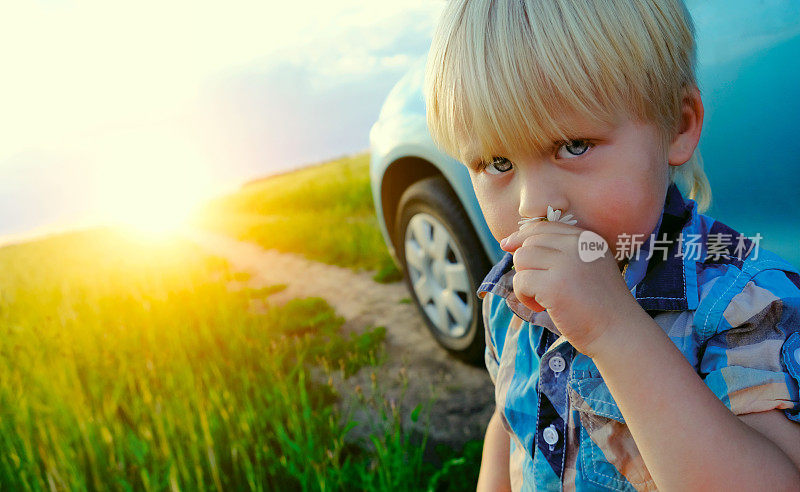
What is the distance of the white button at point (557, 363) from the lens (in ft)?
3.74

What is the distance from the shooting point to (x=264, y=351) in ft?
9.42

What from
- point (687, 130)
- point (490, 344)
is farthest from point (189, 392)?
point (687, 130)

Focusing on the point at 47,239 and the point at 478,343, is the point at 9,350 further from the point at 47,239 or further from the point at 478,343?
the point at 47,239

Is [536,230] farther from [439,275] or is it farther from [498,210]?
[439,275]

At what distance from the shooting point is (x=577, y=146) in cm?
99

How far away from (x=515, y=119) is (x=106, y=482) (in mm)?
1899

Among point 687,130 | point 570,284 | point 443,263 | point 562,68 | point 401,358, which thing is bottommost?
point 401,358

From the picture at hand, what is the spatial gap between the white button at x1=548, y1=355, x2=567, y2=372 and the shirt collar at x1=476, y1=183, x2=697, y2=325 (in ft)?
0.27

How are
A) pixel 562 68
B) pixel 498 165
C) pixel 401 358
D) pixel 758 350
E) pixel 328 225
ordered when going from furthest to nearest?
pixel 328 225 → pixel 401 358 → pixel 498 165 → pixel 562 68 → pixel 758 350

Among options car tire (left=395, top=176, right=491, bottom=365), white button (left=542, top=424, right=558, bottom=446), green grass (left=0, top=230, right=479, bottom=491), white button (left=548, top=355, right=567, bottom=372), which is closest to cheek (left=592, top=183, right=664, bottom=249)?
white button (left=548, top=355, right=567, bottom=372)

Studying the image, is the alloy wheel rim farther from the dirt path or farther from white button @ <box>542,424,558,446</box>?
white button @ <box>542,424,558,446</box>

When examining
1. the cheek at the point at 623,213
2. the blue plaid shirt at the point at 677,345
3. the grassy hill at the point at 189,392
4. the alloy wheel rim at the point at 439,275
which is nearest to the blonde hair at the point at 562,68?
the cheek at the point at 623,213

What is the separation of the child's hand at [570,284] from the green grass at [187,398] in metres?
1.00

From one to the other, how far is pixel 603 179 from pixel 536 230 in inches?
5.7
